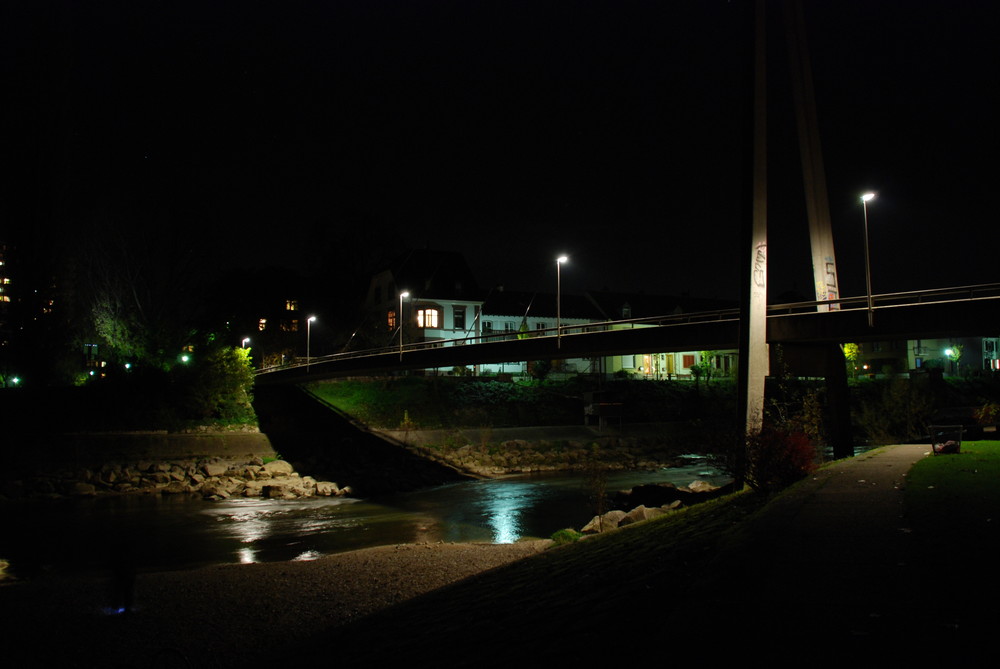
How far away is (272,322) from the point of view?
7238cm

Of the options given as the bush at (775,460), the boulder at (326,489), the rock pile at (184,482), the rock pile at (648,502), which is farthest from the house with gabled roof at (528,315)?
the bush at (775,460)

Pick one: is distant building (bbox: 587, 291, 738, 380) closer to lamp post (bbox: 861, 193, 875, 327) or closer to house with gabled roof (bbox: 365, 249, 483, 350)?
house with gabled roof (bbox: 365, 249, 483, 350)

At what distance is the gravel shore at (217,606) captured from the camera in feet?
34.9

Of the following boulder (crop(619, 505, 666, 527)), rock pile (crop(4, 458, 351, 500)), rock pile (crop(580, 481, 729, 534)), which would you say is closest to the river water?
rock pile (crop(580, 481, 729, 534))

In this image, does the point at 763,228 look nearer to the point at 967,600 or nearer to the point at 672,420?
the point at 967,600

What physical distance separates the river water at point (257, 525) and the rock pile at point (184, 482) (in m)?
1.45

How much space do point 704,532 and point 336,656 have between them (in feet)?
20.1

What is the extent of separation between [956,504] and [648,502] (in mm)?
15642

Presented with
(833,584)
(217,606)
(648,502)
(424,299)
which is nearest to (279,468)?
(648,502)

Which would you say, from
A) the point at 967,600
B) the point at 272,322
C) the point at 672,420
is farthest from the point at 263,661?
the point at 272,322

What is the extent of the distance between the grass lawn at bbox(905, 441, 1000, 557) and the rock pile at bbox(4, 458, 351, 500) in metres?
25.7

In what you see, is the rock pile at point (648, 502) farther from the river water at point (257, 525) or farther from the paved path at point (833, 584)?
the paved path at point (833, 584)

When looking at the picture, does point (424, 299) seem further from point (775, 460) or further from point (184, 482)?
point (775, 460)

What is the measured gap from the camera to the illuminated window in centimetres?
7138
